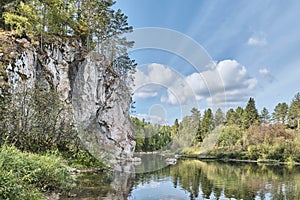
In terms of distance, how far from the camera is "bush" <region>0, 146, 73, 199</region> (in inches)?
269

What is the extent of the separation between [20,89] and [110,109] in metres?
15.6

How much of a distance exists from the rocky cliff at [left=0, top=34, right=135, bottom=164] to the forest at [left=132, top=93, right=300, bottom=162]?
11.4ft

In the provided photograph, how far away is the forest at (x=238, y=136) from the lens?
135 feet

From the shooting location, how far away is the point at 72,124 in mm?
20609

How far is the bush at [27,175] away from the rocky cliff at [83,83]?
7.89 meters

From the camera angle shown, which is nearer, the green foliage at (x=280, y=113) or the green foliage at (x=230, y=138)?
the green foliage at (x=230, y=138)

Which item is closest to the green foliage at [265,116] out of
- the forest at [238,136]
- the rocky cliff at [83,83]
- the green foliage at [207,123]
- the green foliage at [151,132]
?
the forest at [238,136]

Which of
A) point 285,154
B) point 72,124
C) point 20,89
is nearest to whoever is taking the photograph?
point 20,89

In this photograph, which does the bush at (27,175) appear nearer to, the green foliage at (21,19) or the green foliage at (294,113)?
the green foliage at (21,19)

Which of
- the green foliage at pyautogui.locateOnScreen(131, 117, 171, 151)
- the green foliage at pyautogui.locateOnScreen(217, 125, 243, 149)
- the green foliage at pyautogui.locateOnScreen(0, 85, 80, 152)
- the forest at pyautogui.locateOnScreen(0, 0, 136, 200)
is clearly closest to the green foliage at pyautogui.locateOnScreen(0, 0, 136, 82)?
the forest at pyautogui.locateOnScreen(0, 0, 136, 200)

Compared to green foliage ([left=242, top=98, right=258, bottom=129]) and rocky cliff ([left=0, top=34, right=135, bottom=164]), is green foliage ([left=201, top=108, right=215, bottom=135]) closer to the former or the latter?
green foliage ([left=242, top=98, right=258, bottom=129])

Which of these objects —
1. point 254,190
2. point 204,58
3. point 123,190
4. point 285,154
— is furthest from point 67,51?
point 285,154

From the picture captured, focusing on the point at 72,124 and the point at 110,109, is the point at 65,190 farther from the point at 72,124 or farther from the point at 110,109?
the point at 110,109

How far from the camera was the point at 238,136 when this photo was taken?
171 feet
